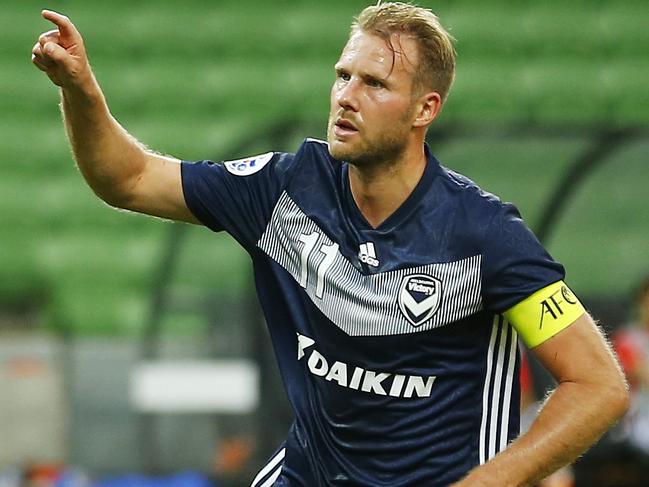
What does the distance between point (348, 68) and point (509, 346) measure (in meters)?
0.72

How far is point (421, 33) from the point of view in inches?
130

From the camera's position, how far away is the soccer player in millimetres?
3168

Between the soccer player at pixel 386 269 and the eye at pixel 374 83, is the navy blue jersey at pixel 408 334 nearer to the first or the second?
the soccer player at pixel 386 269

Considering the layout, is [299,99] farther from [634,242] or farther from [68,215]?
[634,242]

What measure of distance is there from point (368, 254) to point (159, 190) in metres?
0.52

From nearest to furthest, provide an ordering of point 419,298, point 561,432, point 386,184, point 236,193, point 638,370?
1. point 561,432
2. point 419,298
3. point 386,184
4. point 236,193
5. point 638,370

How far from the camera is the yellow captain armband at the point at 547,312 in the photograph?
10.1ft

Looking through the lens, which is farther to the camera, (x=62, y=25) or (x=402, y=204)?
(x=402, y=204)

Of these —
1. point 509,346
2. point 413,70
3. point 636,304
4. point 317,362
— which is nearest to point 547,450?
point 509,346

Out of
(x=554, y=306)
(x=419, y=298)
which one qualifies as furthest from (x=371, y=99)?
(x=554, y=306)

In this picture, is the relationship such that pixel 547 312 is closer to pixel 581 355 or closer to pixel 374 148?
pixel 581 355

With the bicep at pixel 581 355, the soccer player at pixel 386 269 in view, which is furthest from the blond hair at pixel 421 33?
the bicep at pixel 581 355

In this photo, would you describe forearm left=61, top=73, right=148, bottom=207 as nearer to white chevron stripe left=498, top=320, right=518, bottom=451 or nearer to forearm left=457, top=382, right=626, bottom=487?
white chevron stripe left=498, top=320, right=518, bottom=451

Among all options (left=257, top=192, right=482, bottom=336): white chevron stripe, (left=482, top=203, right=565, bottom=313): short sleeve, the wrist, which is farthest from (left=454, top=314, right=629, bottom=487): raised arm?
the wrist
